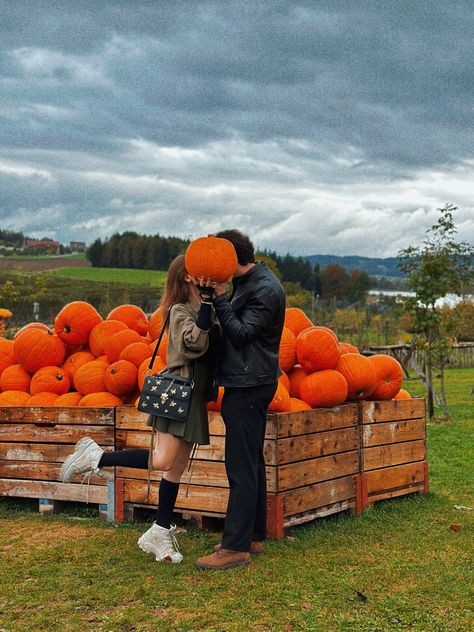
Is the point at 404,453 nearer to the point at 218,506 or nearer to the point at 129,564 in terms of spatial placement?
the point at 218,506

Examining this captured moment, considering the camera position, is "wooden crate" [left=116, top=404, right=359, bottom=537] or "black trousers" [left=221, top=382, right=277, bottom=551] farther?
"wooden crate" [left=116, top=404, right=359, bottom=537]

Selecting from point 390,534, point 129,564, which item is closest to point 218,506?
point 129,564

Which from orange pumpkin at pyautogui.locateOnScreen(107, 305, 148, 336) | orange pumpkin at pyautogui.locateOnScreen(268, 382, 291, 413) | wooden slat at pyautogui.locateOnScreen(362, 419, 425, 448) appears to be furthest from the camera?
orange pumpkin at pyautogui.locateOnScreen(107, 305, 148, 336)

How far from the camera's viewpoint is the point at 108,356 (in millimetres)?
6457

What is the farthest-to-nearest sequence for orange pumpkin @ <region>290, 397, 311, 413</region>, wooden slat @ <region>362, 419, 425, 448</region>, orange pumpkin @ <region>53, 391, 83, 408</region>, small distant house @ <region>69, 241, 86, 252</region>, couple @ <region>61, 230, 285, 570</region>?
small distant house @ <region>69, 241, 86, 252</region>
orange pumpkin @ <region>53, 391, 83, 408</region>
wooden slat @ <region>362, 419, 425, 448</region>
orange pumpkin @ <region>290, 397, 311, 413</region>
couple @ <region>61, 230, 285, 570</region>

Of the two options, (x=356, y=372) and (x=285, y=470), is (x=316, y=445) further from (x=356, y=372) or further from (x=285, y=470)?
(x=356, y=372)

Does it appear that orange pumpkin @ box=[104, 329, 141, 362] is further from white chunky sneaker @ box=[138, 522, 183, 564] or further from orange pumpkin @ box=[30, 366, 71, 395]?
white chunky sneaker @ box=[138, 522, 183, 564]

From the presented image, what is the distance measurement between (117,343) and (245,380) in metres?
2.08

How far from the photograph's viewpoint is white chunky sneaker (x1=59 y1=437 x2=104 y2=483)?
525cm

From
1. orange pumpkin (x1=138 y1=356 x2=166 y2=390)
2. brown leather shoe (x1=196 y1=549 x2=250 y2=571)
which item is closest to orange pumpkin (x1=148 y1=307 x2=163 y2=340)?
orange pumpkin (x1=138 y1=356 x2=166 y2=390)

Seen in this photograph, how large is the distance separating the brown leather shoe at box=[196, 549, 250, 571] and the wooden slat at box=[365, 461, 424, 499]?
1.74 meters

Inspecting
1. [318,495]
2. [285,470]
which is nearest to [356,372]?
[318,495]

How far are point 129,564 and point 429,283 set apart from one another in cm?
1016

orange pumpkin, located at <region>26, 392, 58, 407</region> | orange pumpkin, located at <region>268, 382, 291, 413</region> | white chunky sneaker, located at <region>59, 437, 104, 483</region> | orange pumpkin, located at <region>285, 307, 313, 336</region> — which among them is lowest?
white chunky sneaker, located at <region>59, 437, 104, 483</region>
